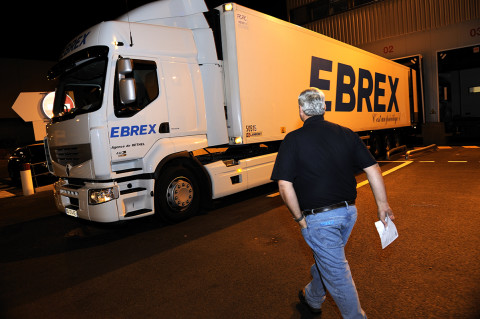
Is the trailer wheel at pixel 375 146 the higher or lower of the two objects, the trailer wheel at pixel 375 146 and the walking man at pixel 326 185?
the lower

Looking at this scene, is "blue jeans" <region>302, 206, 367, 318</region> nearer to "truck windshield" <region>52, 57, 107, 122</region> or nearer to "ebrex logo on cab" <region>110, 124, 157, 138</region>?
"ebrex logo on cab" <region>110, 124, 157, 138</region>

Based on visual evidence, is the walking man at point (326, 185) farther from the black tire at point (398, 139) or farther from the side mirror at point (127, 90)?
the black tire at point (398, 139)

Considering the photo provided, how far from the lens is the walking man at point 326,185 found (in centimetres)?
243

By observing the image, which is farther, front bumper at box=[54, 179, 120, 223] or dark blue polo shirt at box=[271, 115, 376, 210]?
front bumper at box=[54, 179, 120, 223]

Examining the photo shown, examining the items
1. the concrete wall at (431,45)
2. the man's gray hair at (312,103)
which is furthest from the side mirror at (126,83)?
the concrete wall at (431,45)

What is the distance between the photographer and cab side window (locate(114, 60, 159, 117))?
17.7 feet

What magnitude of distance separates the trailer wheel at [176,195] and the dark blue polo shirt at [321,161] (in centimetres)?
358

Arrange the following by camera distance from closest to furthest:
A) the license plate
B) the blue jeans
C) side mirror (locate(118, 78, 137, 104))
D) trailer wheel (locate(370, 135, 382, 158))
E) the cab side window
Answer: the blue jeans < side mirror (locate(118, 78, 137, 104)) < the cab side window < the license plate < trailer wheel (locate(370, 135, 382, 158))

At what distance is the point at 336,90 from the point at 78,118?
6.59 meters

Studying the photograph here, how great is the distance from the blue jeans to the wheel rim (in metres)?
3.69

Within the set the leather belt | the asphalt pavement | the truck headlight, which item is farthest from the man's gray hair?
the truck headlight

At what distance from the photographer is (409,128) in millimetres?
15812

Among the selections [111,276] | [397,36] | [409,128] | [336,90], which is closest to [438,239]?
Result: [111,276]

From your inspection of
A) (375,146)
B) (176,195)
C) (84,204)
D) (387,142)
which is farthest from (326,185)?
(387,142)
